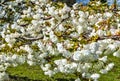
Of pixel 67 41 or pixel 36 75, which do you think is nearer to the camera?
pixel 67 41

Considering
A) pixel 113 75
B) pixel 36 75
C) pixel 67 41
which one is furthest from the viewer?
pixel 113 75

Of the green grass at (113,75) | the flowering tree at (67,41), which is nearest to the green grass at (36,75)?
the green grass at (113,75)

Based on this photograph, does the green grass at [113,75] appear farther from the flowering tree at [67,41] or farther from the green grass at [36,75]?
the flowering tree at [67,41]

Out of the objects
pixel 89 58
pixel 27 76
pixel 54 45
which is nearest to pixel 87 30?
pixel 54 45

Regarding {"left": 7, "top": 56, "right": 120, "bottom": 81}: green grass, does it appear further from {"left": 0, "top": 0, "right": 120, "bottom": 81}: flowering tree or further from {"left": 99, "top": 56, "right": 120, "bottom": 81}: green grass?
{"left": 0, "top": 0, "right": 120, "bottom": 81}: flowering tree

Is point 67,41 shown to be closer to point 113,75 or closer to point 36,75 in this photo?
point 36,75

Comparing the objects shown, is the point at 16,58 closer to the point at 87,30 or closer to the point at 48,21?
the point at 48,21

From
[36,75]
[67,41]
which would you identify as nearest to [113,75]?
[36,75]

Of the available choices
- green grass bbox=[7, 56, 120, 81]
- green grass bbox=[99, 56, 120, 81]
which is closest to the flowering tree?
green grass bbox=[7, 56, 120, 81]
